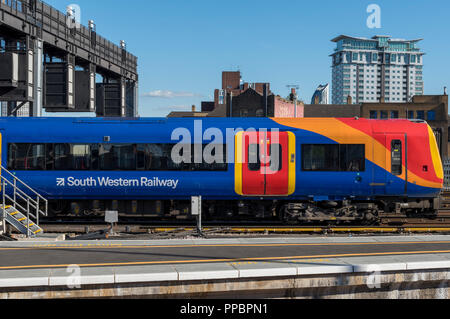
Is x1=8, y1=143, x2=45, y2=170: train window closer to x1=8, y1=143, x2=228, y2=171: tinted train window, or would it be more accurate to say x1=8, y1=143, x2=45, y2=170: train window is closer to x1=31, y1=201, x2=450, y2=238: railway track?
x1=8, y1=143, x2=228, y2=171: tinted train window

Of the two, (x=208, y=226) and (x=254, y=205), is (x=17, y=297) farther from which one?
(x=254, y=205)

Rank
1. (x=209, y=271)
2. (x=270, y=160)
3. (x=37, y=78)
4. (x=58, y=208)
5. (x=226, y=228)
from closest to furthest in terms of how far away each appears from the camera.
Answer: (x=209, y=271) < (x=226, y=228) < (x=270, y=160) < (x=58, y=208) < (x=37, y=78)

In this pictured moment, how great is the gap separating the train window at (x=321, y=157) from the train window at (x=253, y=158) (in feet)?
5.19

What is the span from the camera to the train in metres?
17.4

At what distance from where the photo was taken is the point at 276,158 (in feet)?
57.1

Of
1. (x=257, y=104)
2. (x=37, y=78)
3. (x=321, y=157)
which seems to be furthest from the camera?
(x=257, y=104)

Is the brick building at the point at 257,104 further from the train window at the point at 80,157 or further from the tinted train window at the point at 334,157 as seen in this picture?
the train window at the point at 80,157

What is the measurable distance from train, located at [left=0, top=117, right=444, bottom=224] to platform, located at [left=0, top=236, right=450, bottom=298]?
465 centimetres

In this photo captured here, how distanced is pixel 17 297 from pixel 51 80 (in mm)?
24241

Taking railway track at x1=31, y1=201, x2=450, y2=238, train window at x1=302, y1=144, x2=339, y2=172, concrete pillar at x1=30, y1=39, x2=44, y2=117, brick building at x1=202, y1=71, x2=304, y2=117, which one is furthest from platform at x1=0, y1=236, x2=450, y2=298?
brick building at x1=202, y1=71, x2=304, y2=117

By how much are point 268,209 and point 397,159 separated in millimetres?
4764

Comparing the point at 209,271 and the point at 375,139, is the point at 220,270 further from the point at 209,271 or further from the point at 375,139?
the point at 375,139

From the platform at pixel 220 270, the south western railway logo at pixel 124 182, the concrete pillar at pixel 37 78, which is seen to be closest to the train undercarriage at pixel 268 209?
the south western railway logo at pixel 124 182

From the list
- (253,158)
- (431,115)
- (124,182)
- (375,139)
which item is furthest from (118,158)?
(431,115)
